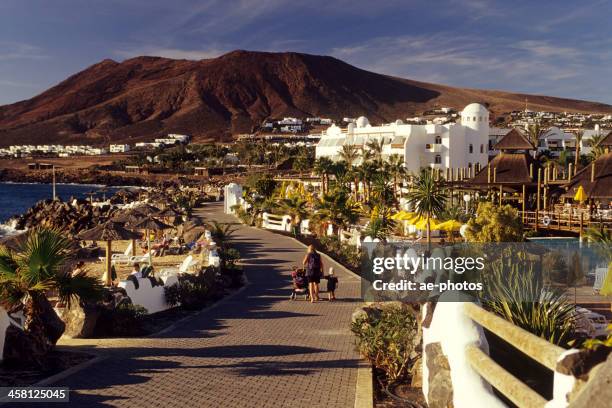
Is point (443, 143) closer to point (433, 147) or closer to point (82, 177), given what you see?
point (433, 147)

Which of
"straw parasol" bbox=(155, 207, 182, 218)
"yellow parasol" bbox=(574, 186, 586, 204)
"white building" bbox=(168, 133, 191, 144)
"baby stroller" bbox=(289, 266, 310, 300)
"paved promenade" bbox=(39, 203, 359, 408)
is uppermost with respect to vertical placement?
"white building" bbox=(168, 133, 191, 144)

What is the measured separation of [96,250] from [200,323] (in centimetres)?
1383

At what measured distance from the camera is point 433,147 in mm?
55750

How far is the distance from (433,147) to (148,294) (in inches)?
1805

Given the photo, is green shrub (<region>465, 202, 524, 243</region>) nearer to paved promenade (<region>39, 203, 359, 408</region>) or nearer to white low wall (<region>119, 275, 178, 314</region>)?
paved promenade (<region>39, 203, 359, 408</region>)

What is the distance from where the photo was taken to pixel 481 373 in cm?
541

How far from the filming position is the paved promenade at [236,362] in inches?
292

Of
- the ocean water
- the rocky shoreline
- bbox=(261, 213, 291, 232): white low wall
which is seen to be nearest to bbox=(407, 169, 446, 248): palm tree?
bbox=(261, 213, 291, 232): white low wall

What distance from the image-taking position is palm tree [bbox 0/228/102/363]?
27.9 feet

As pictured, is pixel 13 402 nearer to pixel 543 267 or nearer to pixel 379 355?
pixel 379 355

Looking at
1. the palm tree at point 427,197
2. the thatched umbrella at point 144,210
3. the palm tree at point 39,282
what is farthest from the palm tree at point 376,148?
the palm tree at point 39,282

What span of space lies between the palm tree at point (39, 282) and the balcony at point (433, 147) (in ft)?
162

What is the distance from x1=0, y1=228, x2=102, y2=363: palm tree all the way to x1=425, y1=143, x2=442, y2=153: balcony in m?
49.2

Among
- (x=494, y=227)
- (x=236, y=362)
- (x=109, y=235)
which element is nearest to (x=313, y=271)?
(x=236, y=362)
